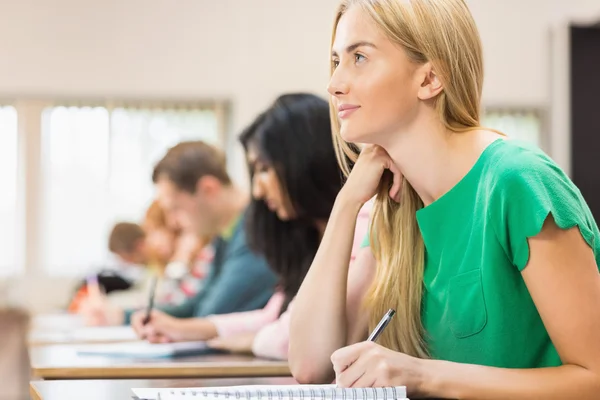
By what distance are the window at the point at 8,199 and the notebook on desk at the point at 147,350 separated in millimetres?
3643

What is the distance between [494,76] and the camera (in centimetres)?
617

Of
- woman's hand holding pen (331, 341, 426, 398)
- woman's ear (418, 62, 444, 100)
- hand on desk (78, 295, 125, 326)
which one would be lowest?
hand on desk (78, 295, 125, 326)

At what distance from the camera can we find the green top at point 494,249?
129cm

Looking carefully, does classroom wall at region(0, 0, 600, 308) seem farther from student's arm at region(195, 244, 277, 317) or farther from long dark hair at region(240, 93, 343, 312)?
long dark hair at region(240, 93, 343, 312)

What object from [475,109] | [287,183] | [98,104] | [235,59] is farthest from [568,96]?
[475,109]

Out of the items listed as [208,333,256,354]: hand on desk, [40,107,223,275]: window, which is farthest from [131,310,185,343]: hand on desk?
[40,107,223,275]: window

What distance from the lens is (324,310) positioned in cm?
161

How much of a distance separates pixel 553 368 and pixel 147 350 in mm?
1193

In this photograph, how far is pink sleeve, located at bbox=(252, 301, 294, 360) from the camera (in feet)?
6.95

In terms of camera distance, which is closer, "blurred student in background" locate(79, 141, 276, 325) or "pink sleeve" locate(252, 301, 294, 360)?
"pink sleeve" locate(252, 301, 294, 360)

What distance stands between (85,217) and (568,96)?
3137mm

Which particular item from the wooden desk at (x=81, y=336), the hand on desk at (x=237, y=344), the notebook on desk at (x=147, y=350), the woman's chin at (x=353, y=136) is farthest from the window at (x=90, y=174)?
the woman's chin at (x=353, y=136)

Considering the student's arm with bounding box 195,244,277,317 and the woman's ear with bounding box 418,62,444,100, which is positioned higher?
the woman's ear with bounding box 418,62,444,100

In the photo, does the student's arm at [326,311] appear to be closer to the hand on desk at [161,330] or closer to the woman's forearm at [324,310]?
the woman's forearm at [324,310]
